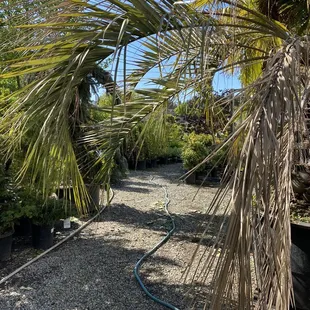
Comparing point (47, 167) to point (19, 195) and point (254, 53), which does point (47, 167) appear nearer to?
point (19, 195)

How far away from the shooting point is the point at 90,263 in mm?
2926

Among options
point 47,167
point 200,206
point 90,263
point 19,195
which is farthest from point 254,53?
point 200,206

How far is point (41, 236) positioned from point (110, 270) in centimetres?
93

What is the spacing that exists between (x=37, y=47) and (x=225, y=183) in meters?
0.84

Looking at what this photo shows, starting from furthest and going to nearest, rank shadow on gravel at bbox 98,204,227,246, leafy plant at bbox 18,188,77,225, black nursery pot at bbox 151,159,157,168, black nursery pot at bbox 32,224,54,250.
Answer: black nursery pot at bbox 151,159,157,168, shadow on gravel at bbox 98,204,227,246, black nursery pot at bbox 32,224,54,250, leafy plant at bbox 18,188,77,225

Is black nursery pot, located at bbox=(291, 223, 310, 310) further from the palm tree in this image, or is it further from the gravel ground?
the palm tree

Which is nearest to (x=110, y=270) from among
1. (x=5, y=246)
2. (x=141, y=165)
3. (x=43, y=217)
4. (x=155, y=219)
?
(x=43, y=217)

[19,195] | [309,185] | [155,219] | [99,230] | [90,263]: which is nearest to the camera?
[309,185]

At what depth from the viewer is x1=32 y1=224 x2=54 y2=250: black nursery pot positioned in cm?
323

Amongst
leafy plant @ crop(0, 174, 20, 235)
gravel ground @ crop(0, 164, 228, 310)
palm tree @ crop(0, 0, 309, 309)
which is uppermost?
palm tree @ crop(0, 0, 309, 309)

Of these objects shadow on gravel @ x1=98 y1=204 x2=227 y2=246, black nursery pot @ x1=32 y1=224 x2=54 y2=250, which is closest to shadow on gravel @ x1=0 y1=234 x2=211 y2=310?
black nursery pot @ x1=32 y1=224 x2=54 y2=250

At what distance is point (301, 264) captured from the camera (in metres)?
2.08

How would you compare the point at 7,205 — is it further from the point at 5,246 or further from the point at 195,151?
the point at 195,151

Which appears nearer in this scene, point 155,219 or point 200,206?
point 155,219
